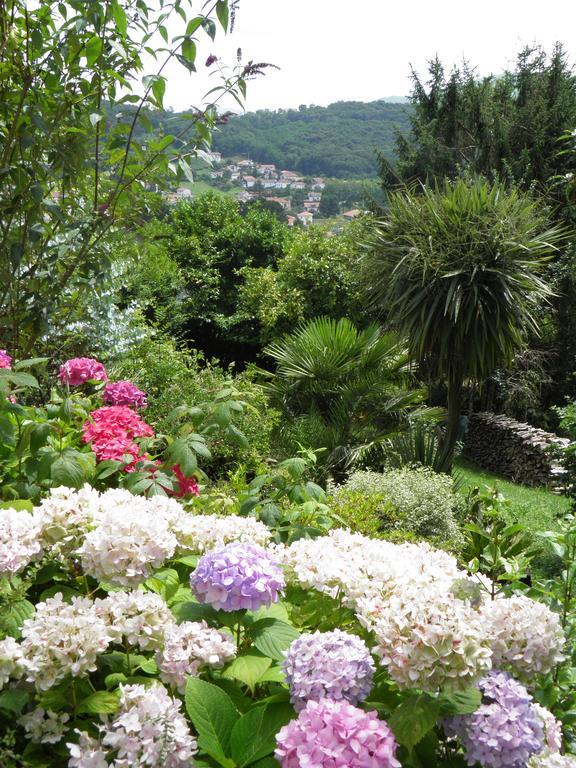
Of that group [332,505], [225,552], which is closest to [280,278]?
[332,505]

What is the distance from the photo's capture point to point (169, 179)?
7.82ft

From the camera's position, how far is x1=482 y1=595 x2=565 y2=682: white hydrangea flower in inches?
47.7

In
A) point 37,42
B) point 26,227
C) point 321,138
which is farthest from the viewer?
point 321,138

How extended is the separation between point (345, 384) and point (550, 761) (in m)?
6.89

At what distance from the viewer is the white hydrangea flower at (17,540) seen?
1.29 m

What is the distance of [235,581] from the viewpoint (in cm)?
128

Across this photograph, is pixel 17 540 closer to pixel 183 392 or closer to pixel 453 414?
pixel 183 392

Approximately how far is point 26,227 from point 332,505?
8.14 ft

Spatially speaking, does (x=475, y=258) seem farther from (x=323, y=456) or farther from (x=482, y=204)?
(x=323, y=456)

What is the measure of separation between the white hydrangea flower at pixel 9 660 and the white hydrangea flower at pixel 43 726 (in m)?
0.11

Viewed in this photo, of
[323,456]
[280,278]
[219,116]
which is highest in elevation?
A: [219,116]

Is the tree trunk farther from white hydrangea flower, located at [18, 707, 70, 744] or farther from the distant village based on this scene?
Answer: the distant village

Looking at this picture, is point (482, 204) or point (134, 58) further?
point (482, 204)

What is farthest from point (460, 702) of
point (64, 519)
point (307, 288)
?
point (307, 288)
